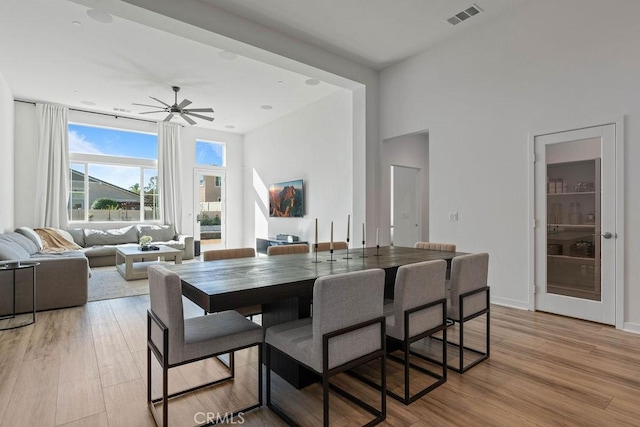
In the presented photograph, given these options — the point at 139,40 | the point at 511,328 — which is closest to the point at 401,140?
the point at 511,328

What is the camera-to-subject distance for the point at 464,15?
4.01 m

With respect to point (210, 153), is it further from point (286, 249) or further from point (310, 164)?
point (286, 249)

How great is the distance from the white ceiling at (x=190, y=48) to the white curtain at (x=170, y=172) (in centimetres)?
155

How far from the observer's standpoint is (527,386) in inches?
87.6

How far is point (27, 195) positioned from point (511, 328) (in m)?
8.95

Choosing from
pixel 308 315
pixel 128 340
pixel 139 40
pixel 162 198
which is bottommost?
pixel 128 340

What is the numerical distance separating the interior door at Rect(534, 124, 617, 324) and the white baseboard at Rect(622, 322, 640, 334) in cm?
9

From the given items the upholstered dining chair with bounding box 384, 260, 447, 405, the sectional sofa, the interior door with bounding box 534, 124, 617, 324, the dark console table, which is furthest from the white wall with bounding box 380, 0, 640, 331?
the sectional sofa

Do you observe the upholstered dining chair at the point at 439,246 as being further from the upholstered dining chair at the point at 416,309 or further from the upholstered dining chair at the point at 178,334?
the upholstered dining chair at the point at 178,334

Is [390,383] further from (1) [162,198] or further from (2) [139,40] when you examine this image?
(1) [162,198]

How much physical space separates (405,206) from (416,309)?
4267 millimetres

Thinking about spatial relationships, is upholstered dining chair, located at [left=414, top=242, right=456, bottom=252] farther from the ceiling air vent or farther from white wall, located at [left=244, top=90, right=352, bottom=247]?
the ceiling air vent

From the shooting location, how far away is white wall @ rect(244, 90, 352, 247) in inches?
243

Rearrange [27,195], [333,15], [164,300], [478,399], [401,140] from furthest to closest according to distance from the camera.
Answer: [27,195] → [401,140] → [333,15] → [478,399] → [164,300]
